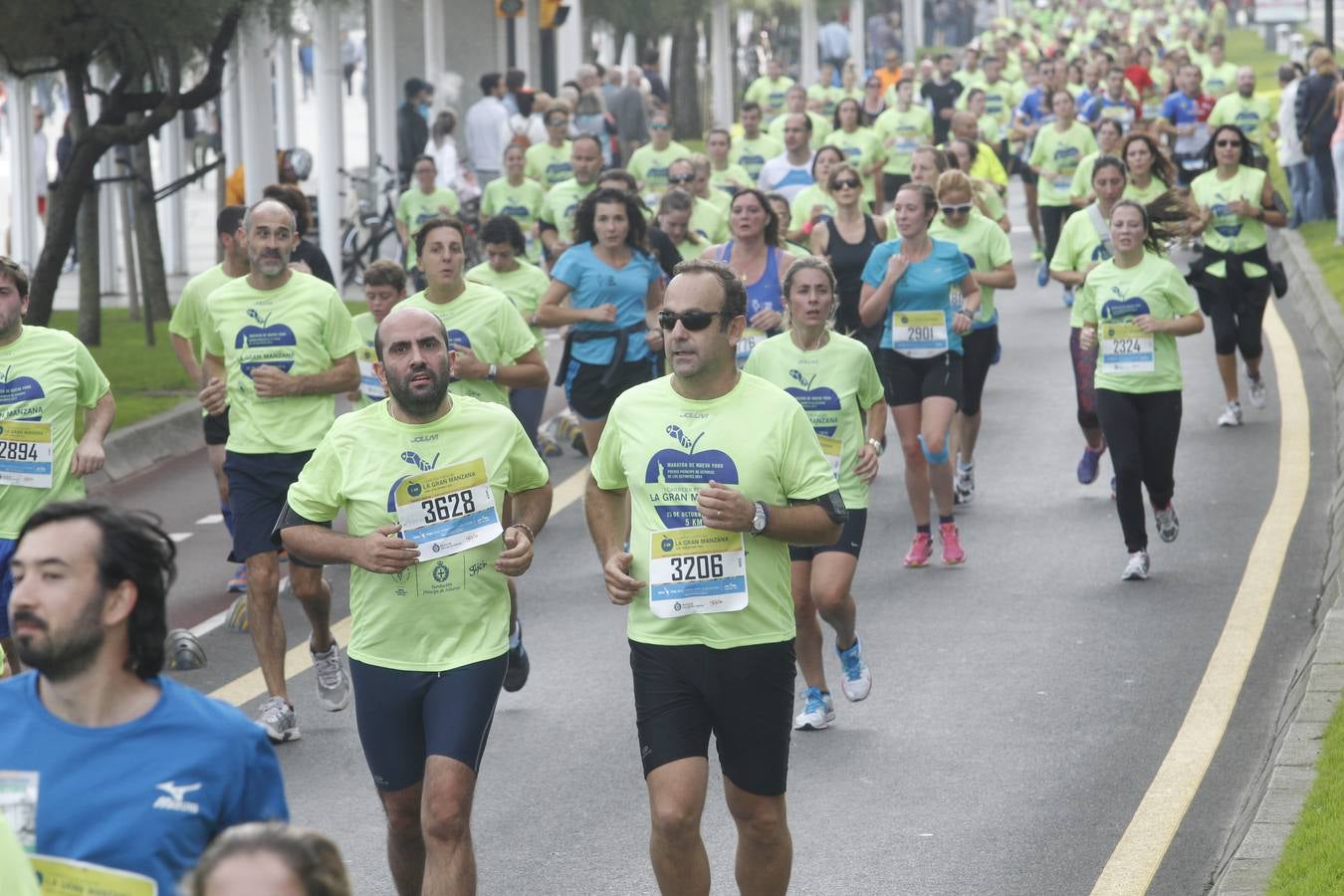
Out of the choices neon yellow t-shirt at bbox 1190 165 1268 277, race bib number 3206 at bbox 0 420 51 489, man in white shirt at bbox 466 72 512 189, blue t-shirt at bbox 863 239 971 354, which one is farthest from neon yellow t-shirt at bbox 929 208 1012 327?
man in white shirt at bbox 466 72 512 189

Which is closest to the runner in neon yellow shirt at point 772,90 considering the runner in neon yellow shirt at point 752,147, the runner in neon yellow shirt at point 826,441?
the runner in neon yellow shirt at point 752,147

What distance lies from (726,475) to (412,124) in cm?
2063

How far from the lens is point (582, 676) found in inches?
385

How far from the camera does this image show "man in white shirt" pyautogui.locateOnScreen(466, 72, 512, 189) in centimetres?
2589

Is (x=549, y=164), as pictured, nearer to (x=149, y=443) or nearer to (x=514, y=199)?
(x=514, y=199)

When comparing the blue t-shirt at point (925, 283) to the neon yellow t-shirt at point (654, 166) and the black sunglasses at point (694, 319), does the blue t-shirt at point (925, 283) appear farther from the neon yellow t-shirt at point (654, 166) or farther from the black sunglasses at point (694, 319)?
the neon yellow t-shirt at point (654, 166)

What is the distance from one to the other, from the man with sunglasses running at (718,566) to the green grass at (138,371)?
397 inches

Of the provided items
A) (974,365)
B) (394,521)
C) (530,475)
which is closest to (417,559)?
(394,521)

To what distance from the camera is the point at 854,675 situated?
29.3 ft

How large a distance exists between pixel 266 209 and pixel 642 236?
3.34m

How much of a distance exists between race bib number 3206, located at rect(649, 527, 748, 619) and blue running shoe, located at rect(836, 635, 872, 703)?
279 centimetres

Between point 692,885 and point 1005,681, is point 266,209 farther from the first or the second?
point 692,885

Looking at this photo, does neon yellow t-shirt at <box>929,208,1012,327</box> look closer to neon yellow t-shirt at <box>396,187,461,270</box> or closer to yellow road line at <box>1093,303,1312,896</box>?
yellow road line at <box>1093,303,1312,896</box>

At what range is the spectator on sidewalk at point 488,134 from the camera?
25891 millimetres
